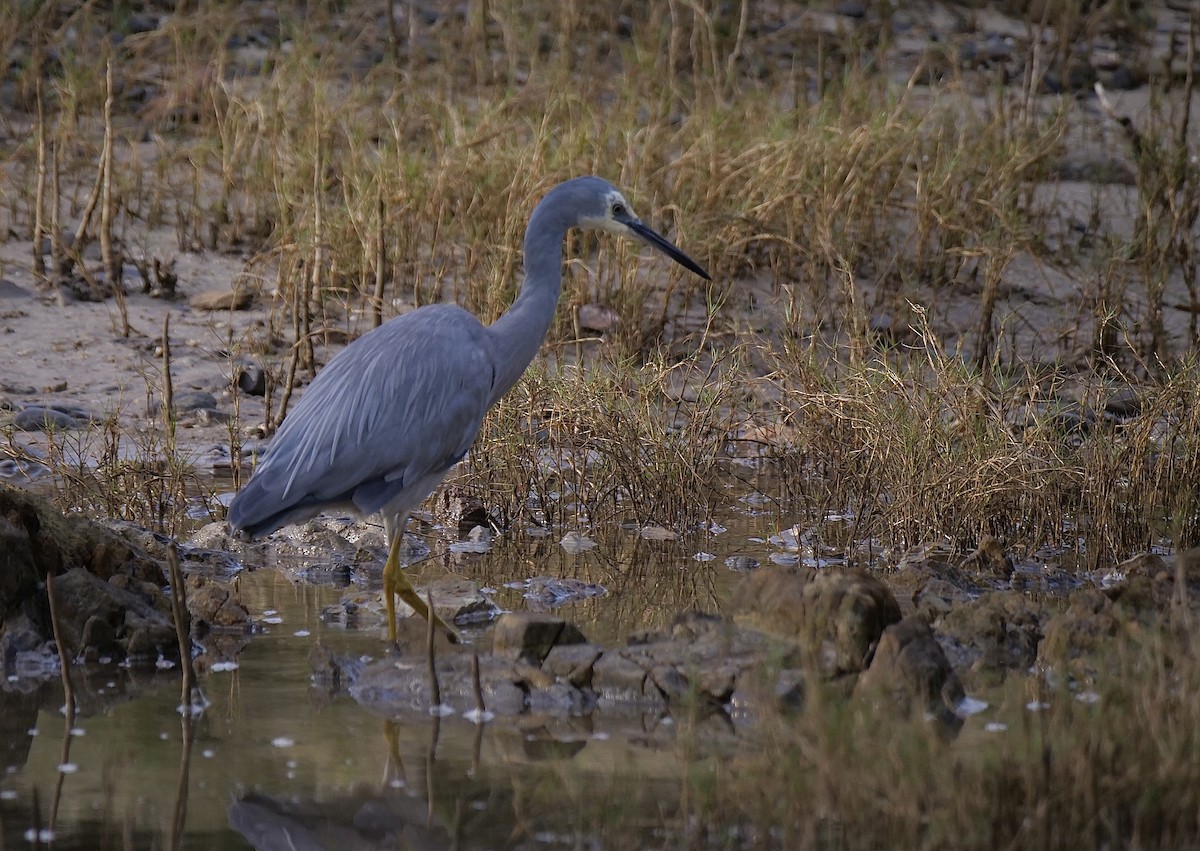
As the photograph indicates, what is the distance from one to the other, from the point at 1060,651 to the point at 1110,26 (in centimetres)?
999

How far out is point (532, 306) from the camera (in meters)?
5.64

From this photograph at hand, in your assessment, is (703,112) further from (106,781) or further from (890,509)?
(106,781)

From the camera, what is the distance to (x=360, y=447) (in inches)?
205

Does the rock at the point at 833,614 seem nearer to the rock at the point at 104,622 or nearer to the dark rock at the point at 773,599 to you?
the dark rock at the point at 773,599

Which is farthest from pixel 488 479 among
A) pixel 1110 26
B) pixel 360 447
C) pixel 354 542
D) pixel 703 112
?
pixel 1110 26

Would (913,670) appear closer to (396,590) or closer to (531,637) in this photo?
(531,637)

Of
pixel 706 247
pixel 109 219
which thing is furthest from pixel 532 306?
pixel 109 219

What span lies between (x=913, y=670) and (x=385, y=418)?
178 cm

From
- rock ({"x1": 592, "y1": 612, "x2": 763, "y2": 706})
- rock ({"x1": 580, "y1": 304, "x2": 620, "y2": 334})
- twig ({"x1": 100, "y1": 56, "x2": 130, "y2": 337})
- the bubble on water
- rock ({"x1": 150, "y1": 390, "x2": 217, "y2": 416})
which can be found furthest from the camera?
twig ({"x1": 100, "y1": 56, "x2": 130, "y2": 337})

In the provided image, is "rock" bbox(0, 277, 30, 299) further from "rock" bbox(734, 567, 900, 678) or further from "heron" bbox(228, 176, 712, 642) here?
"rock" bbox(734, 567, 900, 678)

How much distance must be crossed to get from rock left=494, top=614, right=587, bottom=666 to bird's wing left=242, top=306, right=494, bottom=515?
2.35 feet

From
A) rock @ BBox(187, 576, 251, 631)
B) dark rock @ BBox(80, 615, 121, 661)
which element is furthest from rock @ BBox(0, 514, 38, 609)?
rock @ BBox(187, 576, 251, 631)

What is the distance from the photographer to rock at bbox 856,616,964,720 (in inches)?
168

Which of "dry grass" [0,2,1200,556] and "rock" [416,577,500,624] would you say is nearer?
"rock" [416,577,500,624]
